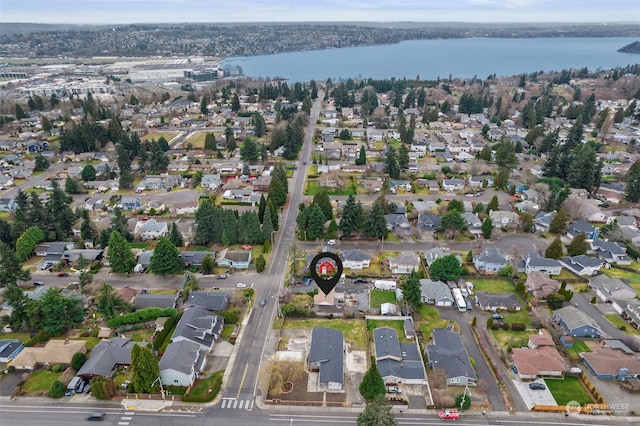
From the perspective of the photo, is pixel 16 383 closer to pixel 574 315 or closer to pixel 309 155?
pixel 574 315

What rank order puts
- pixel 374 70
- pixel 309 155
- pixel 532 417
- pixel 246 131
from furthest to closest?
pixel 374 70 → pixel 246 131 → pixel 309 155 → pixel 532 417

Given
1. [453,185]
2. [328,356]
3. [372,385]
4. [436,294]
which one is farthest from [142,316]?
[453,185]

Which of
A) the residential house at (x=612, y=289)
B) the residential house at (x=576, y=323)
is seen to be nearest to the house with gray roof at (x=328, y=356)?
the residential house at (x=576, y=323)

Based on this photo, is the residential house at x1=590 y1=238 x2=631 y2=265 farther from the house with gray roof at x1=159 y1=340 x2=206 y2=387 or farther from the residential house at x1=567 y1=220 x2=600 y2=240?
the house with gray roof at x1=159 y1=340 x2=206 y2=387

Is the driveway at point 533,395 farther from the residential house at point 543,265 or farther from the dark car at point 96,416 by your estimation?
the dark car at point 96,416

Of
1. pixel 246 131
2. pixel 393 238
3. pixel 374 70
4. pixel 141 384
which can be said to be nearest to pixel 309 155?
pixel 246 131

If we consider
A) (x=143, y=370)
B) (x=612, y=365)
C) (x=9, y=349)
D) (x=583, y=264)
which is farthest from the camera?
(x=583, y=264)

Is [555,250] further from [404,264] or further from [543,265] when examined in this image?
[404,264]
